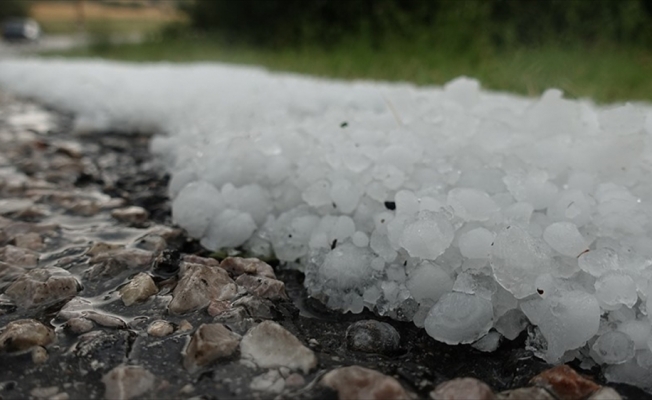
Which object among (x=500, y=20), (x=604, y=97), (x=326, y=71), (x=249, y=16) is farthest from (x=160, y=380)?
(x=249, y=16)

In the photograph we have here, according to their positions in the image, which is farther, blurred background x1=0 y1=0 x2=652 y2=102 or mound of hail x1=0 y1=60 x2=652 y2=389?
blurred background x1=0 y1=0 x2=652 y2=102

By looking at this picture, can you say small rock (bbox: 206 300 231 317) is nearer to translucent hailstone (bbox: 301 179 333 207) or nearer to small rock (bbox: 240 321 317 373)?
small rock (bbox: 240 321 317 373)

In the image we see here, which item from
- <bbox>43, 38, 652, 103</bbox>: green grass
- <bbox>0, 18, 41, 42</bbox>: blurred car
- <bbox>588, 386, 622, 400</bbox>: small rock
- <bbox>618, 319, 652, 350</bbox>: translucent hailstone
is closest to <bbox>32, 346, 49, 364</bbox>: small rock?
<bbox>588, 386, 622, 400</bbox>: small rock

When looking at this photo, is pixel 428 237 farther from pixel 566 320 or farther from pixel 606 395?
pixel 606 395

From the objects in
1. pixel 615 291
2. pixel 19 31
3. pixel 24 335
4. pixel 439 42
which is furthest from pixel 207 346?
pixel 19 31

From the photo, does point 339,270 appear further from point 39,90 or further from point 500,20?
point 500,20
